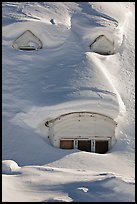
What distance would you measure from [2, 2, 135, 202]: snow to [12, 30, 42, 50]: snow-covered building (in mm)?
116

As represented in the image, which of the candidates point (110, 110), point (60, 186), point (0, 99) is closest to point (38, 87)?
point (0, 99)

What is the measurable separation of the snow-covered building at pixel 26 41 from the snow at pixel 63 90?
12cm

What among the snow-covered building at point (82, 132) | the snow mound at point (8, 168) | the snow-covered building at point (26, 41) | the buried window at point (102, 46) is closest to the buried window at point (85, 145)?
the snow-covered building at point (82, 132)

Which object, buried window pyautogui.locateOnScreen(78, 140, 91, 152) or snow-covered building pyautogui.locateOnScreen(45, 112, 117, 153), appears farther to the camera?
buried window pyautogui.locateOnScreen(78, 140, 91, 152)

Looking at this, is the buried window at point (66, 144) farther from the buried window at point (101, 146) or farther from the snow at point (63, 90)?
the buried window at point (101, 146)

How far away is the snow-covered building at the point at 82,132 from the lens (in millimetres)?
14297

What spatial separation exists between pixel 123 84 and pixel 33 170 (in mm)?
5005

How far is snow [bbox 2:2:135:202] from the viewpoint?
11531 millimetres

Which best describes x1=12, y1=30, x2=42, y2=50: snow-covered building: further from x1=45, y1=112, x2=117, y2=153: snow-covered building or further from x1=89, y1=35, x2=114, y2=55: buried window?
x1=45, y1=112, x2=117, y2=153: snow-covered building

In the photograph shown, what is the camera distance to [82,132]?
47.1ft

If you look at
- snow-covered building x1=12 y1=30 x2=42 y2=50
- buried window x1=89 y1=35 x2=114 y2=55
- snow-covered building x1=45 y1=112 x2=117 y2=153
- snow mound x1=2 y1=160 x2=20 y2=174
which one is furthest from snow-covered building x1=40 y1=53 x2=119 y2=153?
snow mound x1=2 y1=160 x2=20 y2=174

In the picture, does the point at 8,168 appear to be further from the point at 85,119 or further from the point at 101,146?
the point at 101,146

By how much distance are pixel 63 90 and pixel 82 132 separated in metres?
1.12

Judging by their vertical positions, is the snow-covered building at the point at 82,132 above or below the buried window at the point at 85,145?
above
